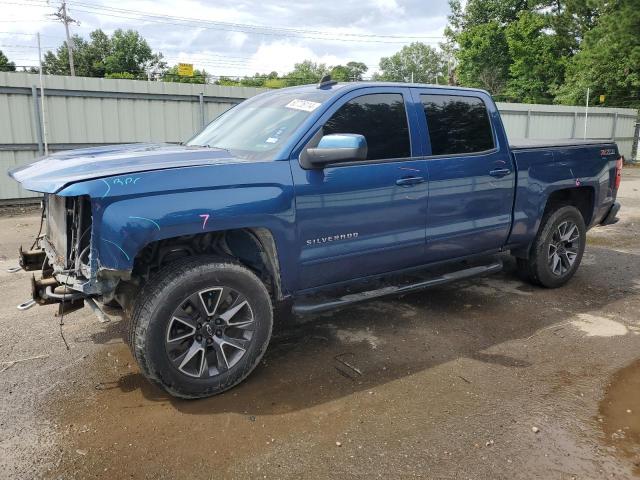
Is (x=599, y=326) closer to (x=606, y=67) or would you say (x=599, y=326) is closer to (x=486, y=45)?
(x=606, y=67)

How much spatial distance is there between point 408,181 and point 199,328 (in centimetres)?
191

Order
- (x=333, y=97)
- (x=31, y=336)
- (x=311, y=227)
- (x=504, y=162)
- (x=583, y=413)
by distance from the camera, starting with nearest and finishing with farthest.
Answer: (x=583, y=413) < (x=311, y=227) < (x=333, y=97) < (x=31, y=336) < (x=504, y=162)

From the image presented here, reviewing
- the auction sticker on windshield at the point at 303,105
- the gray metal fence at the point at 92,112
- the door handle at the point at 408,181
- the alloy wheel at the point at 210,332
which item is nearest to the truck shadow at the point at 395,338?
the alloy wheel at the point at 210,332

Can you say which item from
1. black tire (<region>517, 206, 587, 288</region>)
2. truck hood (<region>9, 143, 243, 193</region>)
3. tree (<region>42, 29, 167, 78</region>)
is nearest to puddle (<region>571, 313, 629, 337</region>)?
black tire (<region>517, 206, 587, 288</region>)

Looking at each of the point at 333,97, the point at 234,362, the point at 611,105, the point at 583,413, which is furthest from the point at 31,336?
the point at 611,105

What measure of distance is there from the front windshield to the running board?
1.08 m

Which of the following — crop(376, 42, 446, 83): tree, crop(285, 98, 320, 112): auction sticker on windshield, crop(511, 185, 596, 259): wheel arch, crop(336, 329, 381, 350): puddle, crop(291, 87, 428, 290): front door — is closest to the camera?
crop(291, 87, 428, 290): front door

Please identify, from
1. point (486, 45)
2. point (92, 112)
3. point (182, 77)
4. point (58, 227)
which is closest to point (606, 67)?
point (486, 45)

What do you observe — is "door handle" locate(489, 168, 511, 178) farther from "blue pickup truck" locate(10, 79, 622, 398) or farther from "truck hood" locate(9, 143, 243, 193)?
"truck hood" locate(9, 143, 243, 193)

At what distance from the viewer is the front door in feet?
11.8

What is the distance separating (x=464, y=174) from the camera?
4.44 m

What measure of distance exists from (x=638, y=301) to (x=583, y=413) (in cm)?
267

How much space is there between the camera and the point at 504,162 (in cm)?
479

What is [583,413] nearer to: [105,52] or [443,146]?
Answer: [443,146]
